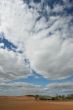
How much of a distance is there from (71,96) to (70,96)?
0.49m

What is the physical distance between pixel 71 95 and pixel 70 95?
1.60 ft

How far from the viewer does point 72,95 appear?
76750 mm

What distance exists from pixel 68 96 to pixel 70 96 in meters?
0.68

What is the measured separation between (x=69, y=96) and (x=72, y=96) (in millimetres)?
1146

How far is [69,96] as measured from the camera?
76.1m

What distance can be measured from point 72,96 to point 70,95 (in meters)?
2.51

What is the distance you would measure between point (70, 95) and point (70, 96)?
66.9 inches

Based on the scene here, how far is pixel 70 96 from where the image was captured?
7600 cm

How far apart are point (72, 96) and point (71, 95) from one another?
2063 millimetres

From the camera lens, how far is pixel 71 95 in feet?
253

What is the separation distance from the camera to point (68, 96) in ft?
251

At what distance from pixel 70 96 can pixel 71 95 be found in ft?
4.31
